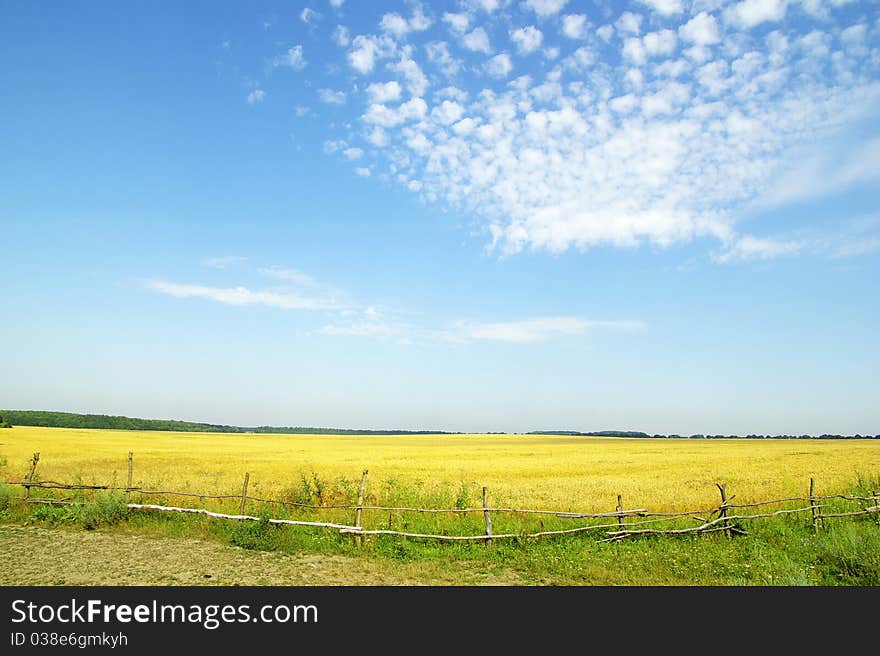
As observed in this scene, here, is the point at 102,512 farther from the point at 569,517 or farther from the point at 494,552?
the point at 569,517

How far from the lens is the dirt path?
31.9ft

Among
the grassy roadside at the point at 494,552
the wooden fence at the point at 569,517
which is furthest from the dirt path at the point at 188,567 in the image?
the wooden fence at the point at 569,517

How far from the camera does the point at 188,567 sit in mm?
10469

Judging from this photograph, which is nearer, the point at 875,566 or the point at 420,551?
the point at 875,566

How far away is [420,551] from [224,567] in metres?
4.10

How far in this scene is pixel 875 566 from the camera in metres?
10.1

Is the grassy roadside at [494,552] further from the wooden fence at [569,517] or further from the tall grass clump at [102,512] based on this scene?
the wooden fence at [569,517]

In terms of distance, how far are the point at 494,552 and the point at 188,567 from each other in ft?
20.8

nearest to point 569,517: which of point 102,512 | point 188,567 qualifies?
point 188,567

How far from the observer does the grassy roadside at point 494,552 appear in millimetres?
10211
